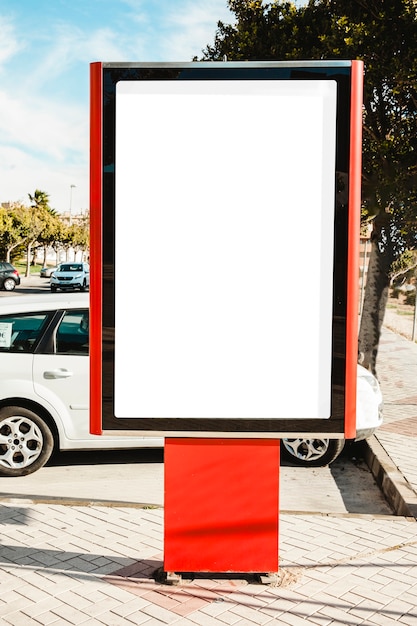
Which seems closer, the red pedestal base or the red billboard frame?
the red billboard frame

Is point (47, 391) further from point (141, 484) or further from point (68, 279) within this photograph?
point (68, 279)

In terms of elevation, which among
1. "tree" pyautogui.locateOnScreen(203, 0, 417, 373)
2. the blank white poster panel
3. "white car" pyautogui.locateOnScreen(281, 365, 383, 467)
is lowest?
"white car" pyautogui.locateOnScreen(281, 365, 383, 467)

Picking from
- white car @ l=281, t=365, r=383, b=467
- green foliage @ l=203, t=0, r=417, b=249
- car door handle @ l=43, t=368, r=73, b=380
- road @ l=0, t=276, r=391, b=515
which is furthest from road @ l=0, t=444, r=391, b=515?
green foliage @ l=203, t=0, r=417, b=249

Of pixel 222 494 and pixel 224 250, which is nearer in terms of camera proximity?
pixel 224 250

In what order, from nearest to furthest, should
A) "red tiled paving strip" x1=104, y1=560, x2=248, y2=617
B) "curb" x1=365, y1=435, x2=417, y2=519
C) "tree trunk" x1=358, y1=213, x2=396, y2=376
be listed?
"red tiled paving strip" x1=104, y1=560, x2=248, y2=617 → "curb" x1=365, y1=435, x2=417, y2=519 → "tree trunk" x1=358, y1=213, x2=396, y2=376

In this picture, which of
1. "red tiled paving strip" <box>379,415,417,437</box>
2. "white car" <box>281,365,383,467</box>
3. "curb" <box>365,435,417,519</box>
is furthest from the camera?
"red tiled paving strip" <box>379,415,417,437</box>

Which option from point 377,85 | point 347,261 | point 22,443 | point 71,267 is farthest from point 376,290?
point 71,267

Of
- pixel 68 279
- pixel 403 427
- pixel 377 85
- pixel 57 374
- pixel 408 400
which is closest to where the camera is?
pixel 57 374

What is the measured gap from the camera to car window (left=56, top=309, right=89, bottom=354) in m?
6.60

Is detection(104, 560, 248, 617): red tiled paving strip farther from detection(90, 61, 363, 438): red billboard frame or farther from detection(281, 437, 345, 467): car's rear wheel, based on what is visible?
detection(281, 437, 345, 467): car's rear wheel

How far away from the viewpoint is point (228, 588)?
393 centimetres

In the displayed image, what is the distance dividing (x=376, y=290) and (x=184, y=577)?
8.11m

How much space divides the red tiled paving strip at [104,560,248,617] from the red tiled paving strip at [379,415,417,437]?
15.1 ft

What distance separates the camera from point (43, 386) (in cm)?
643
